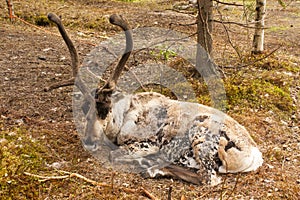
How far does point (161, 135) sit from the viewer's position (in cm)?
568

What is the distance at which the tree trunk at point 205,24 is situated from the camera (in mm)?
7148

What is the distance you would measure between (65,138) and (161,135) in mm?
1403

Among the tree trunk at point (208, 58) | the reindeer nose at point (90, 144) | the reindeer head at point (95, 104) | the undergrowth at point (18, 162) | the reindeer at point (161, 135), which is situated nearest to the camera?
the undergrowth at point (18, 162)

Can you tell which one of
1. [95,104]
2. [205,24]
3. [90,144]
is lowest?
[90,144]

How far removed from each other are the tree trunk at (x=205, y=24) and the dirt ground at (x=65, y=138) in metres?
0.85

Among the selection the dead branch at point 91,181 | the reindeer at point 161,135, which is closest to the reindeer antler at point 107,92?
the reindeer at point 161,135

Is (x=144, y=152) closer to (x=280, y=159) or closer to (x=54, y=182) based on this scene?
(x=54, y=182)

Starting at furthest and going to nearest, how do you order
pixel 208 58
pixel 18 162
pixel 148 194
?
pixel 208 58
pixel 18 162
pixel 148 194

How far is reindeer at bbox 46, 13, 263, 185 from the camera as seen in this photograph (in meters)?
5.12

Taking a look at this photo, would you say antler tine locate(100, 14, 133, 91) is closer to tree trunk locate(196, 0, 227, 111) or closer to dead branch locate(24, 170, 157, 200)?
dead branch locate(24, 170, 157, 200)

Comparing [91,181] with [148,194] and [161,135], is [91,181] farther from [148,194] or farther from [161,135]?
[161,135]

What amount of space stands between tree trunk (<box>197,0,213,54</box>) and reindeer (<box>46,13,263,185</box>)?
189 cm

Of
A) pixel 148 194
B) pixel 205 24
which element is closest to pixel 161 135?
pixel 148 194

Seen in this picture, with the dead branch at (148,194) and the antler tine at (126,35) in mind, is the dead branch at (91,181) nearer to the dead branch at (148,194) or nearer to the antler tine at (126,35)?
the dead branch at (148,194)
